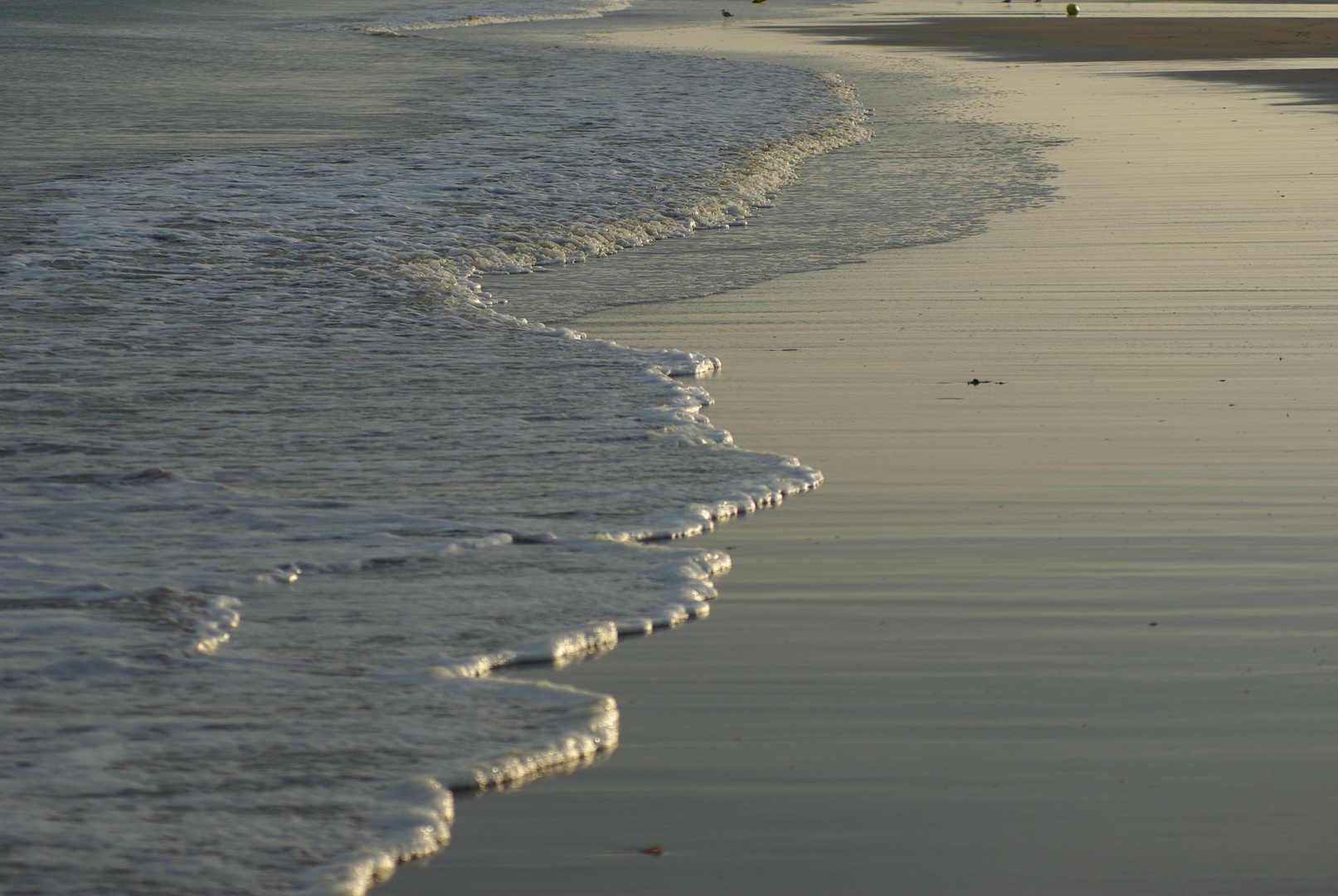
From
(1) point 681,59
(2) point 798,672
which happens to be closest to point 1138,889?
(2) point 798,672

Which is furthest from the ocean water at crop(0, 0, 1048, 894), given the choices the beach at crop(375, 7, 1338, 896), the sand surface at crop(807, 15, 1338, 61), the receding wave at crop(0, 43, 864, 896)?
the sand surface at crop(807, 15, 1338, 61)

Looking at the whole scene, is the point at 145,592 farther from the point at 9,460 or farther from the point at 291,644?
the point at 9,460

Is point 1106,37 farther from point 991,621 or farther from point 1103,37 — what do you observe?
Answer: point 991,621

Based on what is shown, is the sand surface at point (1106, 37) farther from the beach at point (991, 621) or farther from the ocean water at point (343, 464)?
the beach at point (991, 621)

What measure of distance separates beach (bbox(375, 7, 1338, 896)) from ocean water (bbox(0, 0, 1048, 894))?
21cm

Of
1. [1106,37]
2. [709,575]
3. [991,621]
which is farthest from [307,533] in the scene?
[1106,37]

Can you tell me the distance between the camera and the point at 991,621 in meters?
3.59

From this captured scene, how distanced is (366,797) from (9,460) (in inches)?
102

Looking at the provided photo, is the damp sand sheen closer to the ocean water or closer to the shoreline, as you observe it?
the ocean water

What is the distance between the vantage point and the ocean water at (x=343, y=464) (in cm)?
292

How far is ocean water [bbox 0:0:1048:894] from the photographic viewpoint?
115 inches

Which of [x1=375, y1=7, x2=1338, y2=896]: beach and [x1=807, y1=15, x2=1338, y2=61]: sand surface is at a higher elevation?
[x1=807, y1=15, x2=1338, y2=61]: sand surface

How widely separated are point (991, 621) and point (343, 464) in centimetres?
220

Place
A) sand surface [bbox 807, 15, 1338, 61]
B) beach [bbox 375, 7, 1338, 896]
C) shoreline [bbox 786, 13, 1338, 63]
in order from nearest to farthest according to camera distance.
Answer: beach [bbox 375, 7, 1338, 896] → shoreline [bbox 786, 13, 1338, 63] → sand surface [bbox 807, 15, 1338, 61]
